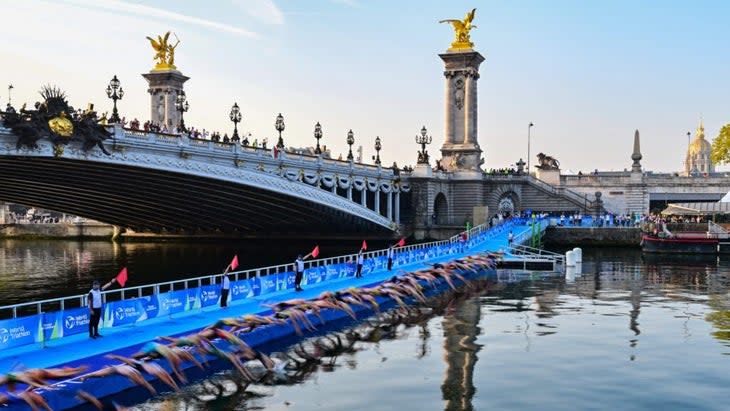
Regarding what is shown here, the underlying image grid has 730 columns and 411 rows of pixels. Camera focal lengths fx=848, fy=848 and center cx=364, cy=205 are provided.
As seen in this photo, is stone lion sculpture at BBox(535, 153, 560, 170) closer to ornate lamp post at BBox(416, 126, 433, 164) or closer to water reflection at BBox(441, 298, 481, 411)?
ornate lamp post at BBox(416, 126, 433, 164)

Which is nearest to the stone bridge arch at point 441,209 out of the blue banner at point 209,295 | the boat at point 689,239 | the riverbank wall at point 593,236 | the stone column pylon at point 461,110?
the stone column pylon at point 461,110

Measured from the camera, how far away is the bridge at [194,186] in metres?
53.7

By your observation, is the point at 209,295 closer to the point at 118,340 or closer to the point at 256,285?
the point at 256,285

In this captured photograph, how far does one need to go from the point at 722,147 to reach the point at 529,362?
90.7 meters

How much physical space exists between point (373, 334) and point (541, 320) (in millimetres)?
8399

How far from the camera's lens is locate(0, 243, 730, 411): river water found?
23.4 metres

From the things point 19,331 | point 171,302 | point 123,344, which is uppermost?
point 171,302

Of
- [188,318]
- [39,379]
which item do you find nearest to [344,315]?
[188,318]

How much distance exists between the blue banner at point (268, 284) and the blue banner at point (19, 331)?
1394 cm

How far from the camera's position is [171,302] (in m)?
32.0

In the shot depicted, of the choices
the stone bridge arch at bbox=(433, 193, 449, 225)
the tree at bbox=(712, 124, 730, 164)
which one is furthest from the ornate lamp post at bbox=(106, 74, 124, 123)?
the tree at bbox=(712, 124, 730, 164)

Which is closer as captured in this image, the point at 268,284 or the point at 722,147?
the point at 268,284

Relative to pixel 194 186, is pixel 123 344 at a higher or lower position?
lower

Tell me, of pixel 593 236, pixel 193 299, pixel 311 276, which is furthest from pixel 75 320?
pixel 593 236
